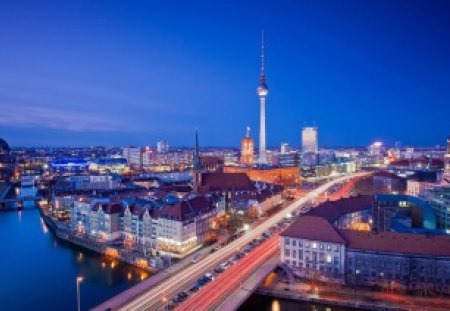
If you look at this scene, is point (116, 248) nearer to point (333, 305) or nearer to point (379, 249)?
point (333, 305)

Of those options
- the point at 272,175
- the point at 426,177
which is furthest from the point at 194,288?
the point at 272,175

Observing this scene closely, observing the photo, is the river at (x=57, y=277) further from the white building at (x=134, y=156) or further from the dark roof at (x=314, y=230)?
the white building at (x=134, y=156)

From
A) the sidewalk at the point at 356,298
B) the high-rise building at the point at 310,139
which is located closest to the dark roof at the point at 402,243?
the sidewalk at the point at 356,298

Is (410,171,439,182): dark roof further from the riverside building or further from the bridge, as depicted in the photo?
the riverside building

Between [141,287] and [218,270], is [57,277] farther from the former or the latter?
[218,270]

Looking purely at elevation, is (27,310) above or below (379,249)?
below

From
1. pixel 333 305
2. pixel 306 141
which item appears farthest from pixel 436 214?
pixel 306 141
